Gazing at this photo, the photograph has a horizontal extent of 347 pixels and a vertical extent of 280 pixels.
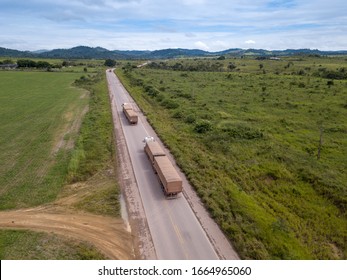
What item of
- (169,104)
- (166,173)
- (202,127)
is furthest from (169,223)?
(169,104)

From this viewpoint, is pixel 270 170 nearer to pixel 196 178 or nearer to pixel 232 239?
pixel 196 178

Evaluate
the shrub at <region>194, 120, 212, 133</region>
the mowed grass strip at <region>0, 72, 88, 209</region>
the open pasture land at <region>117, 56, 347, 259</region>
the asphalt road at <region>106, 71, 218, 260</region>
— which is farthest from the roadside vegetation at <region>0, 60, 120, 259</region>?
the shrub at <region>194, 120, 212, 133</region>

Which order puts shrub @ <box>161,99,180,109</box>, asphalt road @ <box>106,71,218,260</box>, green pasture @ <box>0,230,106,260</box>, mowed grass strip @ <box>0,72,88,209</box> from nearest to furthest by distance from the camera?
green pasture @ <box>0,230,106,260</box>
asphalt road @ <box>106,71,218,260</box>
mowed grass strip @ <box>0,72,88,209</box>
shrub @ <box>161,99,180,109</box>

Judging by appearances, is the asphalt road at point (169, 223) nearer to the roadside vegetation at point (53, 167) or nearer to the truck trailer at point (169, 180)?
the truck trailer at point (169, 180)

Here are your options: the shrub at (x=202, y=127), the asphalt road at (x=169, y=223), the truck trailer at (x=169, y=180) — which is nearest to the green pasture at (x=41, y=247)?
the asphalt road at (x=169, y=223)

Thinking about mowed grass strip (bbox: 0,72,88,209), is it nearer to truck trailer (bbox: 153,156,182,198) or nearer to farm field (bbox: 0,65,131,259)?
farm field (bbox: 0,65,131,259)

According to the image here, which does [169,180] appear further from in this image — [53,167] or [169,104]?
[169,104]

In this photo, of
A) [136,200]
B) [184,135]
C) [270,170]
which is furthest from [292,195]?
[184,135]
